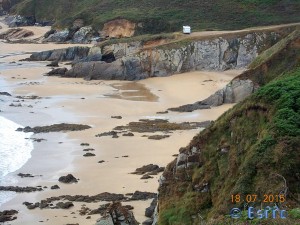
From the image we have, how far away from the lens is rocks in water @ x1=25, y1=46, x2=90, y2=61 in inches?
2285

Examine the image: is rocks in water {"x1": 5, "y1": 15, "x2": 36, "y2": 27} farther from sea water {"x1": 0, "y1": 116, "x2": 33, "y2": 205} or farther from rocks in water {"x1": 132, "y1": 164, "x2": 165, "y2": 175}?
rocks in water {"x1": 132, "y1": 164, "x2": 165, "y2": 175}

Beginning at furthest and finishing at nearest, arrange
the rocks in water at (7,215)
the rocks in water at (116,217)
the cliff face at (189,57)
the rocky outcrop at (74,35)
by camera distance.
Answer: the rocky outcrop at (74,35) < the cliff face at (189,57) < the rocks in water at (7,215) < the rocks in water at (116,217)

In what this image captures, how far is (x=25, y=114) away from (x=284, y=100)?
23263 millimetres

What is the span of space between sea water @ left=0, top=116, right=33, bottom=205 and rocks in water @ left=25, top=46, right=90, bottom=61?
92.0ft

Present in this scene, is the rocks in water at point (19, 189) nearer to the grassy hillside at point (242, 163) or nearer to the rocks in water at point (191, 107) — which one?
the grassy hillside at point (242, 163)

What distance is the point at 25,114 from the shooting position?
3319 centimetres

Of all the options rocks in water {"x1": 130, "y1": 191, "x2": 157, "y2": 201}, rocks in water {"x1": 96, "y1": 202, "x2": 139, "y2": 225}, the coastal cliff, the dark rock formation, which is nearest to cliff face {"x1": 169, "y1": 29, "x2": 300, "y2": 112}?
the dark rock formation

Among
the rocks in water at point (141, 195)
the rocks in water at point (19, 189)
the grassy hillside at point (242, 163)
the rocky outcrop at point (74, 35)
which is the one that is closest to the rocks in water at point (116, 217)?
the grassy hillside at point (242, 163)

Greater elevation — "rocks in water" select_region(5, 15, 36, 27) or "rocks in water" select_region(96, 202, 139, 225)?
"rocks in water" select_region(96, 202, 139, 225)
